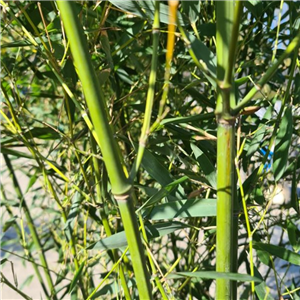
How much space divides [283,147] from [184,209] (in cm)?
10

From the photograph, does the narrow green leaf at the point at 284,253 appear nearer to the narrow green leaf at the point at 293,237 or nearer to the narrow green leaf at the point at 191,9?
the narrow green leaf at the point at 293,237

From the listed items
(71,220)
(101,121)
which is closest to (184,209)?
(101,121)

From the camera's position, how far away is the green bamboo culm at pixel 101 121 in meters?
0.26

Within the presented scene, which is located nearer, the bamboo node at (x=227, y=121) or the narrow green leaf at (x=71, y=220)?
the bamboo node at (x=227, y=121)

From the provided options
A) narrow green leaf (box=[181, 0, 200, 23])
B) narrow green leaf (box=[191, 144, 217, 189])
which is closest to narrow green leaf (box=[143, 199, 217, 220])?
narrow green leaf (box=[191, 144, 217, 189])

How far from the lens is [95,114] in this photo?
0.89 ft

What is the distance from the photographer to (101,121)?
27 centimetres

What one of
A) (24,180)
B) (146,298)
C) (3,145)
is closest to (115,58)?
(3,145)

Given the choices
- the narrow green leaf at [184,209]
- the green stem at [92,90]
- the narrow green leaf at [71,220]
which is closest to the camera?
the green stem at [92,90]

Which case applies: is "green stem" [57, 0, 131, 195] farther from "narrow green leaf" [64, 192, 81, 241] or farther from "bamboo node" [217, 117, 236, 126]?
"narrow green leaf" [64, 192, 81, 241]

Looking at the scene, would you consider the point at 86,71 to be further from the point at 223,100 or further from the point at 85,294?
the point at 85,294

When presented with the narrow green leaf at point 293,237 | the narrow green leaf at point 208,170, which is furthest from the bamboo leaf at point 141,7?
the narrow green leaf at point 293,237

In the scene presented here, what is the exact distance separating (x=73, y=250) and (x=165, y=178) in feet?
0.86

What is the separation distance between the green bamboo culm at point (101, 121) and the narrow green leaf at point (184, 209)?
84 mm
